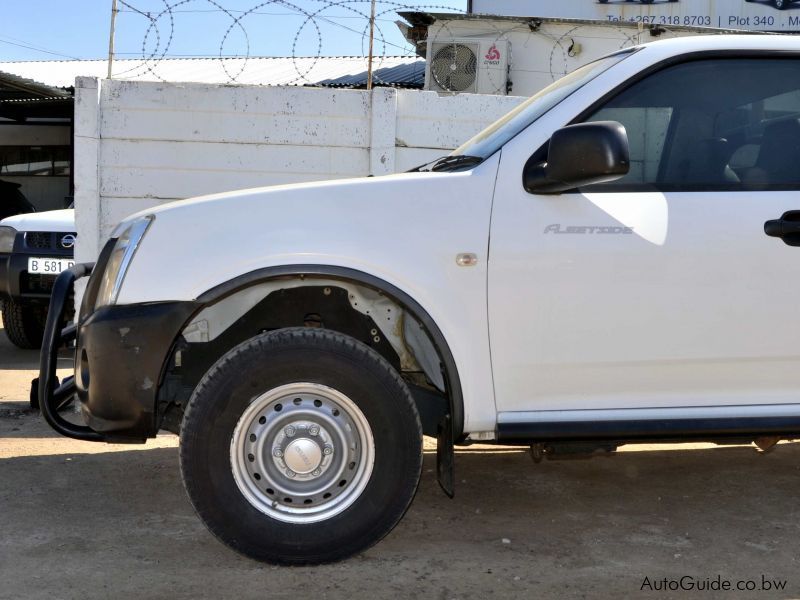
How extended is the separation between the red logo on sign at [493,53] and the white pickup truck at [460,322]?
10.6 m

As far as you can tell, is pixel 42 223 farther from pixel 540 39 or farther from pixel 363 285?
pixel 540 39

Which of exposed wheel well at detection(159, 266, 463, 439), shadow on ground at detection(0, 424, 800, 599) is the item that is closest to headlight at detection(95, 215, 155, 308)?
exposed wheel well at detection(159, 266, 463, 439)

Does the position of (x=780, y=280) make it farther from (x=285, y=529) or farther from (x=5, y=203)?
(x=5, y=203)

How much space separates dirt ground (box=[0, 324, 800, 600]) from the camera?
3.48 meters

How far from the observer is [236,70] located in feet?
69.9

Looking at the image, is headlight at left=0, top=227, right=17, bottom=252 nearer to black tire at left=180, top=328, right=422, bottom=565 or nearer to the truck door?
black tire at left=180, top=328, right=422, bottom=565

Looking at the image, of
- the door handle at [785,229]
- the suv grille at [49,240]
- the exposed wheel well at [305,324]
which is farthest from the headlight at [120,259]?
the suv grille at [49,240]

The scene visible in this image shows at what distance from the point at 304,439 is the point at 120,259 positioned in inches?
38.6

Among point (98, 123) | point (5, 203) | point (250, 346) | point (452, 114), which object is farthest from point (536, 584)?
point (5, 203)

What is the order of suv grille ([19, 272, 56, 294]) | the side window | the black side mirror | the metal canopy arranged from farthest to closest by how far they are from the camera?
1. the metal canopy
2. suv grille ([19, 272, 56, 294])
3. the side window
4. the black side mirror

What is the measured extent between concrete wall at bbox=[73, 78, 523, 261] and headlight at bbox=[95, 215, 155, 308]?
2.80 meters

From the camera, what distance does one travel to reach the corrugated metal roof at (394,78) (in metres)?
17.2

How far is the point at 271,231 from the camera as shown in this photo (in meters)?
3.52

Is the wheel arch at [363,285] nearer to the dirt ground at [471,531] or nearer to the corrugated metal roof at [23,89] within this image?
the dirt ground at [471,531]
